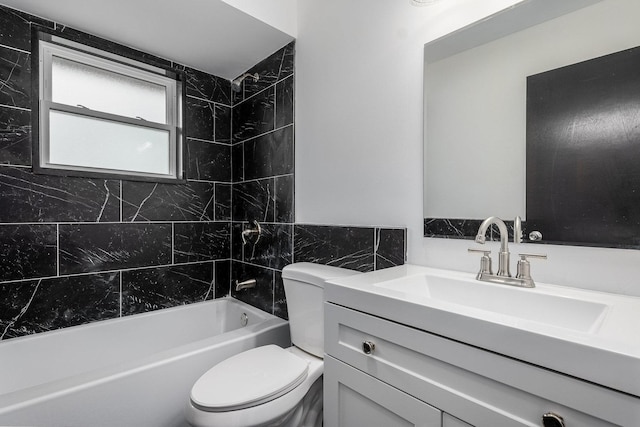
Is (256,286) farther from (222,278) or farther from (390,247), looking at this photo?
(390,247)

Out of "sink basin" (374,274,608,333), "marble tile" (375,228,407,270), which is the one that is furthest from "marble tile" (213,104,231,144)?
"sink basin" (374,274,608,333)

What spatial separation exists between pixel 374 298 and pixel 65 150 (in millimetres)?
2035

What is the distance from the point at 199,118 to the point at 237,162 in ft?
1.38

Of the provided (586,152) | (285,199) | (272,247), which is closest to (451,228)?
(586,152)

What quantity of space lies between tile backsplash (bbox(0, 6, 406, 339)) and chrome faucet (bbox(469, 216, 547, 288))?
15.0 inches

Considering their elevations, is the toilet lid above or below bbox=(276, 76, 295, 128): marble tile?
below

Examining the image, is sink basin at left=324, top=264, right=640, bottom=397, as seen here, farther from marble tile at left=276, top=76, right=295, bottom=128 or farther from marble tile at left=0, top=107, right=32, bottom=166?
marble tile at left=0, top=107, right=32, bottom=166

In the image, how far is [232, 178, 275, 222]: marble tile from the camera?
216 centimetres

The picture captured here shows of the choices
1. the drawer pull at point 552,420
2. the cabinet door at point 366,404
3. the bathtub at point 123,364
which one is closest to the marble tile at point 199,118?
the bathtub at point 123,364

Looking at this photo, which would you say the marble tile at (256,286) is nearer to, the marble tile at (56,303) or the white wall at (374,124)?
the white wall at (374,124)

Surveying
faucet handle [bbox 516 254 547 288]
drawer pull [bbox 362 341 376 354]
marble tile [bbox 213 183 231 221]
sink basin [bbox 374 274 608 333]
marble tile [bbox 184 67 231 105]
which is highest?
marble tile [bbox 184 67 231 105]

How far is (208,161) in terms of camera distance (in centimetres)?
239

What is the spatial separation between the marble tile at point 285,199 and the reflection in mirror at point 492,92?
3.00 feet

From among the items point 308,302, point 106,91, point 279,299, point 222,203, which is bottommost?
point 279,299
